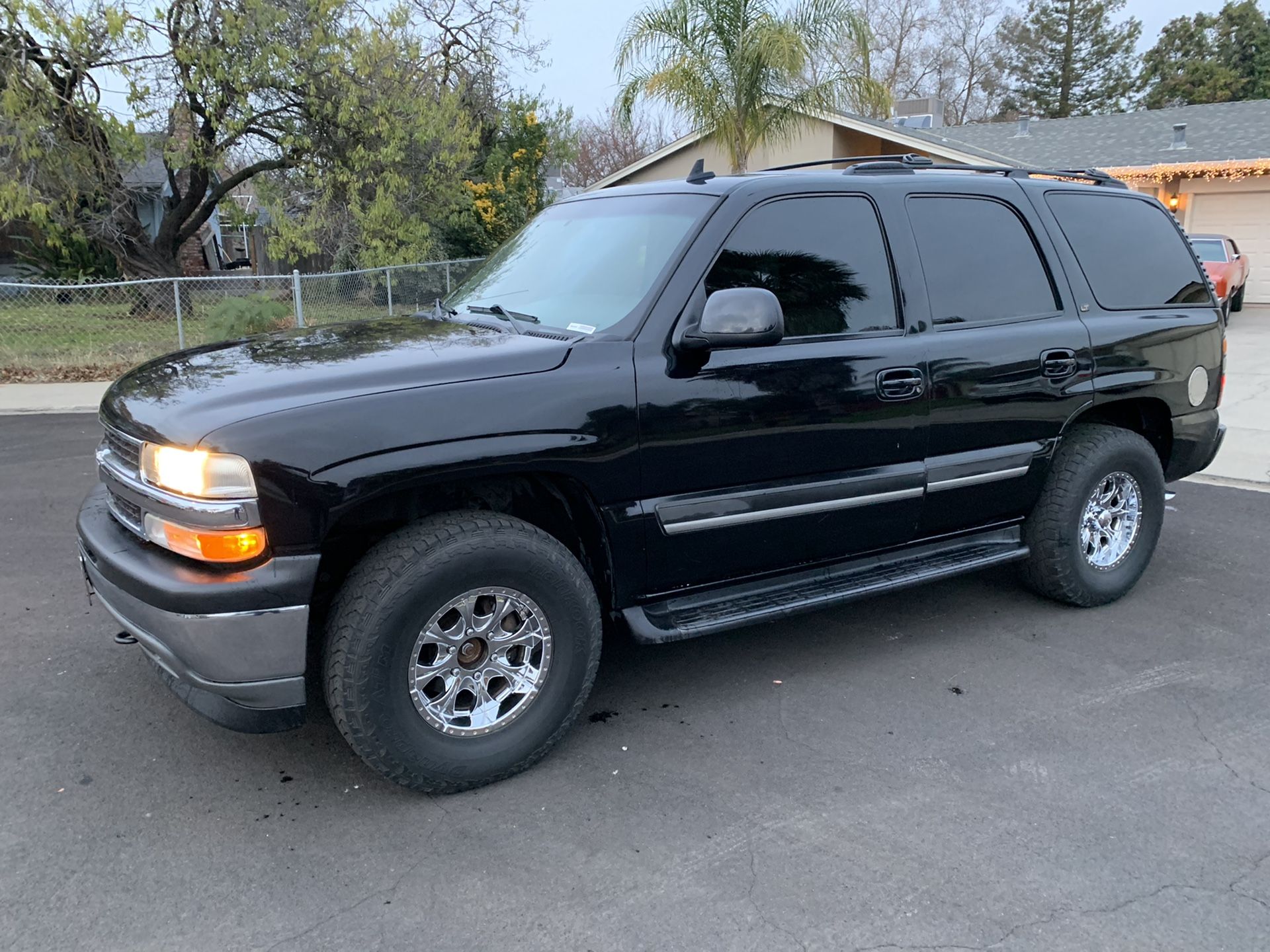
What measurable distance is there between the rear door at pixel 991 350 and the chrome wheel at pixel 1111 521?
456 mm

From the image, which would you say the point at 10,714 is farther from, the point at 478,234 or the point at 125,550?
the point at 478,234

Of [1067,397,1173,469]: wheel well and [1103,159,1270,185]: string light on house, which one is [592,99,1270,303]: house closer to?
[1103,159,1270,185]: string light on house

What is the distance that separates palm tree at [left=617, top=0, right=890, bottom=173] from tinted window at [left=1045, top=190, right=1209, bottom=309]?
8888mm

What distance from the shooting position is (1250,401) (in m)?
10.4

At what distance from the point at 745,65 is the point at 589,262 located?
10.3 meters

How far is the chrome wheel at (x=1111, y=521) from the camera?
475cm

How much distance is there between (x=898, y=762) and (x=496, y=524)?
1.61m

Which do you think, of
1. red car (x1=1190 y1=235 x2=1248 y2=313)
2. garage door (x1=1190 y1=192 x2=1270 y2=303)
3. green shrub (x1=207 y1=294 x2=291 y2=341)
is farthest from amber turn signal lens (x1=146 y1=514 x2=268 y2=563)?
garage door (x1=1190 y1=192 x2=1270 y2=303)

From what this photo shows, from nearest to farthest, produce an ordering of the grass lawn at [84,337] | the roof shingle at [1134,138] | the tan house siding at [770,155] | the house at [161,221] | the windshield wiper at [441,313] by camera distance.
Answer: the windshield wiper at [441,313] < the grass lawn at [84,337] < the tan house siding at [770,155] < the house at [161,221] < the roof shingle at [1134,138]

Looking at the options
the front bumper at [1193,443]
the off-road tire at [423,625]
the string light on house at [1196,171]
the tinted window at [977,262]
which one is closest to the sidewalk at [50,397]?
the off-road tire at [423,625]

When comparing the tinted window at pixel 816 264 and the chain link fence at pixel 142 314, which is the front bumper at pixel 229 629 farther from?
the chain link fence at pixel 142 314

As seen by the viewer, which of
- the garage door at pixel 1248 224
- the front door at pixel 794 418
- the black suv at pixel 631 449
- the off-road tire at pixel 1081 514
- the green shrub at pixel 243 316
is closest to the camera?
the black suv at pixel 631 449

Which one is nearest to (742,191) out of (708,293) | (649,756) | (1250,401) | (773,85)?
(708,293)

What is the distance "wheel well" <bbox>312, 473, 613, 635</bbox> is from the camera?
10.3 ft
